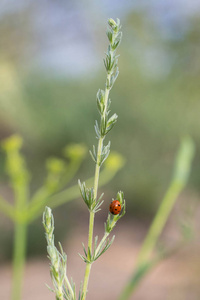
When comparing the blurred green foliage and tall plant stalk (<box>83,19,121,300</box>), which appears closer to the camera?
A: tall plant stalk (<box>83,19,121,300</box>)

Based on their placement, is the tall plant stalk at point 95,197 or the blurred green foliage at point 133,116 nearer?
the tall plant stalk at point 95,197

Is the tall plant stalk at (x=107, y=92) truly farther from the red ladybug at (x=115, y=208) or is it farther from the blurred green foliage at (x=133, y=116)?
the blurred green foliage at (x=133, y=116)

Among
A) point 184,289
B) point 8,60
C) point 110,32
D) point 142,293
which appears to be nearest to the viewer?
point 110,32

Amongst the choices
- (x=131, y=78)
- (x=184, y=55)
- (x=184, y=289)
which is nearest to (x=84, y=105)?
(x=131, y=78)

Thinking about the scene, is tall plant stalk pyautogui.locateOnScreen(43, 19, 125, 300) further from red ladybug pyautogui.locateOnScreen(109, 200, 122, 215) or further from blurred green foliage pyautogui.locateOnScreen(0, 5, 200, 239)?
blurred green foliage pyautogui.locateOnScreen(0, 5, 200, 239)

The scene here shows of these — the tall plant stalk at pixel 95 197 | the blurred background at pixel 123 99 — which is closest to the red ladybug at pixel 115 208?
the tall plant stalk at pixel 95 197

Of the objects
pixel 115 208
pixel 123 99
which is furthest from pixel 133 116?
pixel 115 208

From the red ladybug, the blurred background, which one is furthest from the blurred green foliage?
the red ladybug

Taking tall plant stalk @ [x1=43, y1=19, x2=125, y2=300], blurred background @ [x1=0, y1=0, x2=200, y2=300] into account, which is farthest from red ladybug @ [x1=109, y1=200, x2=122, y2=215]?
blurred background @ [x1=0, y1=0, x2=200, y2=300]

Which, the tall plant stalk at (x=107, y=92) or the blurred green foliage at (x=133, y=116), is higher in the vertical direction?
the blurred green foliage at (x=133, y=116)

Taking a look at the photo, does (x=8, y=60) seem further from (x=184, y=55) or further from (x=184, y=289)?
(x=184, y=289)

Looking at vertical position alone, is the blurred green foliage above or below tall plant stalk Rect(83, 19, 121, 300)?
above
